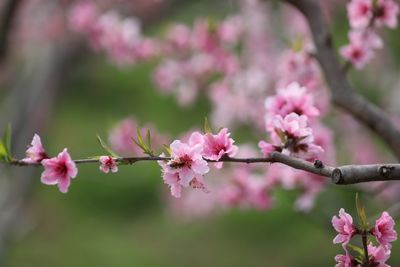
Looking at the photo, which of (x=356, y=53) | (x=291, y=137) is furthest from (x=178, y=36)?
(x=291, y=137)

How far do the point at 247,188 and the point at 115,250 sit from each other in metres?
5.30

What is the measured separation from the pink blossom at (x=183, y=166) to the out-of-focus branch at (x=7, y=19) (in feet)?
6.77

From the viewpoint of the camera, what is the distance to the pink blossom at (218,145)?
159 centimetres

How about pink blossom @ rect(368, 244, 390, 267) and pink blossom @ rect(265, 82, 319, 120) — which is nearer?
pink blossom @ rect(368, 244, 390, 267)

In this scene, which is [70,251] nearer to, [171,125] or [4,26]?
[171,125]

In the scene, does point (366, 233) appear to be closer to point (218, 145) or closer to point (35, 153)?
point (218, 145)

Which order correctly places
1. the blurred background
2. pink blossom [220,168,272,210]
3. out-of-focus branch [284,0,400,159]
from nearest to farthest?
out-of-focus branch [284,0,400,159] < pink blossom [220,168,272,210] < the blurred background

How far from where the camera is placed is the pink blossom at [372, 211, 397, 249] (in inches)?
59.7

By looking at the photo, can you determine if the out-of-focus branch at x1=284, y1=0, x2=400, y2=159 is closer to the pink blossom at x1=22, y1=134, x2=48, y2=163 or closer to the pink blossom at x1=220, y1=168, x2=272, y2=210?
the pink blossom at x1=220, y1=168, x2=272, y2=210

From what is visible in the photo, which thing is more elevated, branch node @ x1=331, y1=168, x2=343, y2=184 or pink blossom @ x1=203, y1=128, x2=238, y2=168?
pink blossom @ x1=203, y1=128, x2=238, y2=168

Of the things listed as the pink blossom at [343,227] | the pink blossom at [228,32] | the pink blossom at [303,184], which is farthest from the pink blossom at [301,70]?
the pink blossom at [343,227]

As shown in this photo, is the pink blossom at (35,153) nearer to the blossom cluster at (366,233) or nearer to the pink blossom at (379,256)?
the blossom cluster at (366,233)

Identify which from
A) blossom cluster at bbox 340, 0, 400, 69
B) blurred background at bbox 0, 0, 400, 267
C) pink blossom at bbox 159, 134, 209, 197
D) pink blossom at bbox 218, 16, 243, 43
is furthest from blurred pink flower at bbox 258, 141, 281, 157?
pink blossom at bbox 218, 16, 243, 43

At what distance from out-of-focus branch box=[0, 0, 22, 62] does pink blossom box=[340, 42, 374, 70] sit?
1.80 metres
